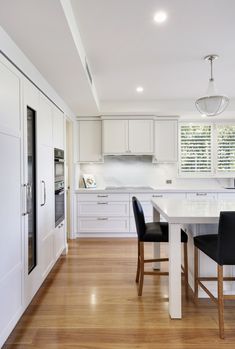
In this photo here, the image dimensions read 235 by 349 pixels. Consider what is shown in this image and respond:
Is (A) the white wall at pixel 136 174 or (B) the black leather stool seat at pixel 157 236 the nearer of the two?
(B) the black leather stool seat at pixel 157 236

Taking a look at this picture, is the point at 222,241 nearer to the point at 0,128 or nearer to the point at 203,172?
the point at 0,128

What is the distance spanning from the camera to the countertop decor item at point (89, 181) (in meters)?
5.30

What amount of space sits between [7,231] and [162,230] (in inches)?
63.9

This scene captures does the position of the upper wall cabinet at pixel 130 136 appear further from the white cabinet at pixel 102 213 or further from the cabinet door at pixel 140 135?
the white cabinet at pixel 102 213

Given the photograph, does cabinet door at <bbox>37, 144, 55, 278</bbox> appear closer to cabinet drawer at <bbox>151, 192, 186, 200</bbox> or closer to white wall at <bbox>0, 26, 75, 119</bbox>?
white wall at <bbox>0, 26, 75, 119</bbox>

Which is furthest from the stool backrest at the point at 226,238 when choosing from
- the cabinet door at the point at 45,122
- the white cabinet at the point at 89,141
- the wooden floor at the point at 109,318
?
the white cabinet at the point at 89,141

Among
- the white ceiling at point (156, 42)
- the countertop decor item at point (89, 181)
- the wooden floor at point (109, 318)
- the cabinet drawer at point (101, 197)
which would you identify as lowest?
the wooden floor at point (109, 318)

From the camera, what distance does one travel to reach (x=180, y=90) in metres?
4.37

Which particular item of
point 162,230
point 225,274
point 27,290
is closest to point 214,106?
point 162,230

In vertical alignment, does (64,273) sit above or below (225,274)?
below

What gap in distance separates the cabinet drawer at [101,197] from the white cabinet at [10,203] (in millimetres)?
2688

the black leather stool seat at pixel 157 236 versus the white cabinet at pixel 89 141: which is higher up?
the white cabinet at pixel 89 141

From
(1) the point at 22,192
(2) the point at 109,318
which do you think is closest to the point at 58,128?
(1) the point at 22,192

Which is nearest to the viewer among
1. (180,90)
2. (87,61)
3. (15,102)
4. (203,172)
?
(15,102)
